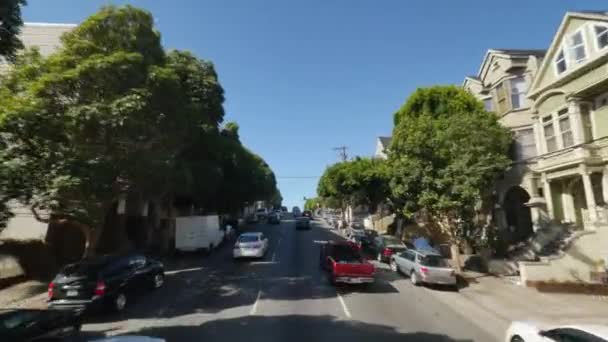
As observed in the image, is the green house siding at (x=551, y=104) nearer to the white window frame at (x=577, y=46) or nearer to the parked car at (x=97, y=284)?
the white window frame at (x=577, y=46)

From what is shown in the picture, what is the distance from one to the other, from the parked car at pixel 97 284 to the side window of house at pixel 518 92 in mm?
24371

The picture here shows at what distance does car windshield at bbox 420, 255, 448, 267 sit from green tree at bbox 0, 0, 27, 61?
16694mm

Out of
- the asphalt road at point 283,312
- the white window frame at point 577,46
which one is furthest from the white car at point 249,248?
the white window frame at point 577,46

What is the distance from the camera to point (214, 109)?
24.5 m

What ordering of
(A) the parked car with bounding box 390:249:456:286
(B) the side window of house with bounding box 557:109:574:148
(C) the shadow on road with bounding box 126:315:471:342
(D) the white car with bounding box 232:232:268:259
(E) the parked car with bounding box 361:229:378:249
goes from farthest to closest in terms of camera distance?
1. (E) the parked car with bounding box 361:229:378:249
2. (D) the white car with bounding box 232:232:268:259
3. (B) the side window of house with bounding box 557:109:574:148
4. (A) the parked car with bounding box 390:249:456:286
5. (C) the shadow on road with bounding box 126:315:471:342

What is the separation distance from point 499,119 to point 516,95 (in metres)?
1.87

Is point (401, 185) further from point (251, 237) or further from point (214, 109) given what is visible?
point (214, 109)

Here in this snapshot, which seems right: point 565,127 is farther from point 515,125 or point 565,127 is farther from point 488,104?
point 488,104

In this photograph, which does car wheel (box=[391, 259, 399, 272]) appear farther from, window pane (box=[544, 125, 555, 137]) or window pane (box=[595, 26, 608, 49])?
window pane (box=[595, 26, 608, 49])

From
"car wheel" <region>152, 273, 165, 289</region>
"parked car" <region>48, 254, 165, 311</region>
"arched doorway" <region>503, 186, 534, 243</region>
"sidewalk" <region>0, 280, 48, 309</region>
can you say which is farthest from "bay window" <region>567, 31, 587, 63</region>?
"sidewalk" <region>0, 280, 48, 309</region>

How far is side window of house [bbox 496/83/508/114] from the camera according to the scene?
23.1 meters

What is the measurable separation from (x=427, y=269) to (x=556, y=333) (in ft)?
28.6

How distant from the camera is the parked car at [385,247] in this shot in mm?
21938

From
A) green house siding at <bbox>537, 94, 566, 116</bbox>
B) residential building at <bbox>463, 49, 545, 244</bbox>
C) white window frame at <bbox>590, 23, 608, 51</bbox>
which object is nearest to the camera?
white window frame at <bbox>590, 23, 608, 51</bbox>
